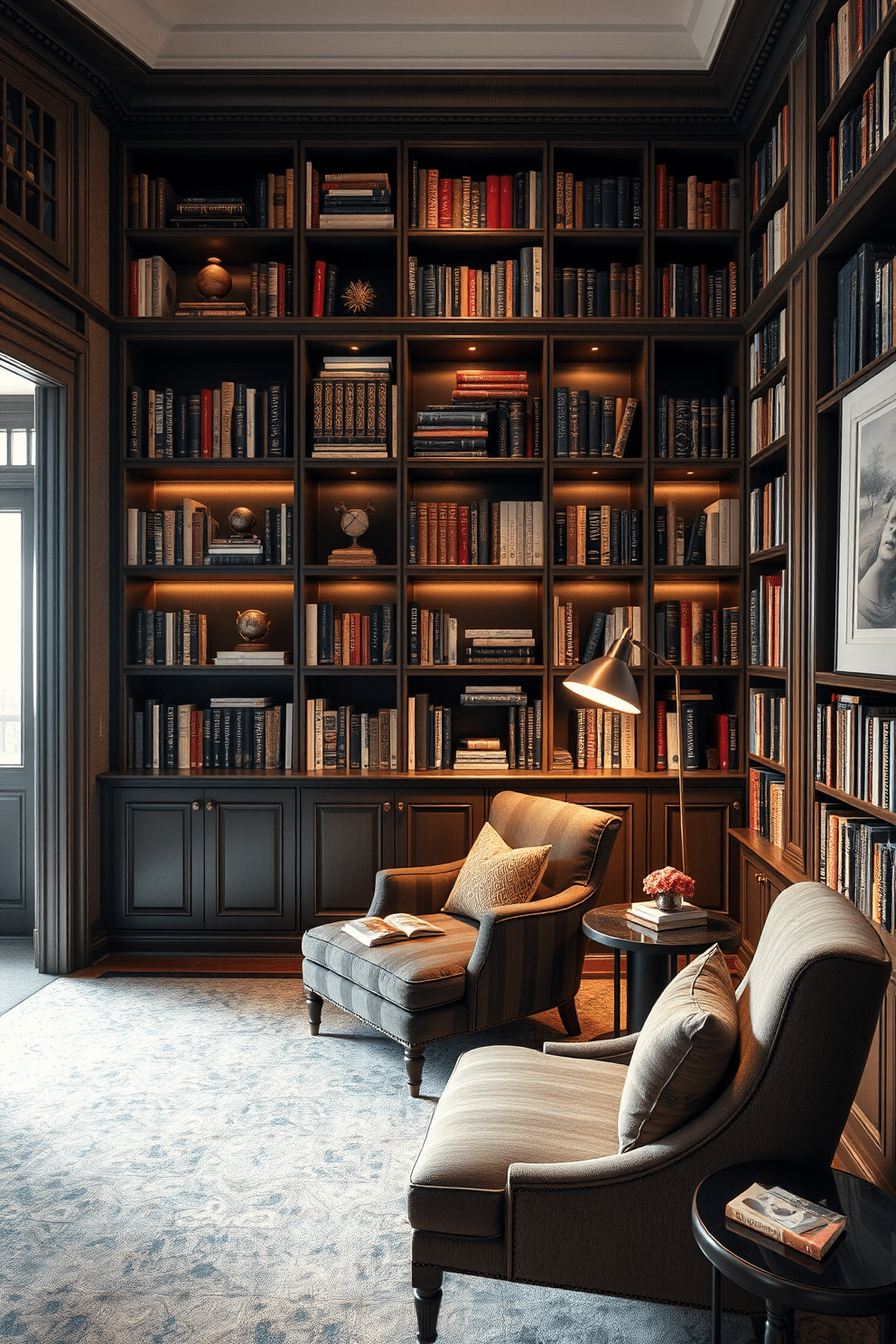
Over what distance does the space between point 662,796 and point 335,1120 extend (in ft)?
6.87

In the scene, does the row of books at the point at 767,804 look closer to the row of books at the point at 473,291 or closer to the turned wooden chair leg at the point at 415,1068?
the turned wooden chair leg at the point at 415,1068

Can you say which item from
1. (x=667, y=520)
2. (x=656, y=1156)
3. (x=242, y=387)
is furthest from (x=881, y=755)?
(x=242, y=387)

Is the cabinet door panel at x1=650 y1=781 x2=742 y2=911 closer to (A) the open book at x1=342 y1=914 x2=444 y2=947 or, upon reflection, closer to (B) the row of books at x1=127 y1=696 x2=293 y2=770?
(A) the open book at x1=342 y1=914 x2=444 y2=947

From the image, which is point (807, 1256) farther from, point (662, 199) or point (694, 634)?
point (662, 199)

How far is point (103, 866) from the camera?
14.0ft

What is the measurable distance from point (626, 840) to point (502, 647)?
3.45ft

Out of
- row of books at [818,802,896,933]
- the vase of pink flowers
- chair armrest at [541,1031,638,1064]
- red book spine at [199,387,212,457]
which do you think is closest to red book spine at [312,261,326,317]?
red book spine at [199,387,212,457]

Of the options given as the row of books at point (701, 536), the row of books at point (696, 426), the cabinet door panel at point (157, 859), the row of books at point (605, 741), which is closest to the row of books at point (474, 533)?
the row of books at point (701, 536)

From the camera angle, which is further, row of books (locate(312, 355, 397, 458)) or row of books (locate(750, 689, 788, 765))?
row of books (locate(312, 355, 397, 458))

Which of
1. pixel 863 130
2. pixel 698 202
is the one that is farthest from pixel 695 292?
pixel 863 130

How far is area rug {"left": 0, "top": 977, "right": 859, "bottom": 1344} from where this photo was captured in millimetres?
1901

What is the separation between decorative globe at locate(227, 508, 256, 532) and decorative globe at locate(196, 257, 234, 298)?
1.04 meters

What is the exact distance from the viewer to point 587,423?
4262mm

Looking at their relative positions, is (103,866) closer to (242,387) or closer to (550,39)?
(242,387)
